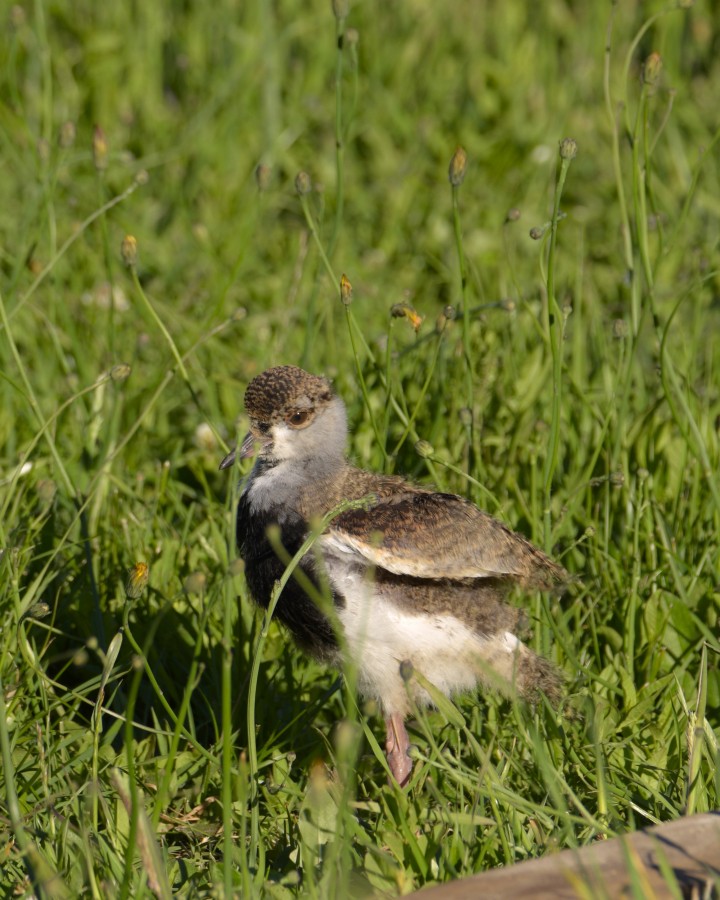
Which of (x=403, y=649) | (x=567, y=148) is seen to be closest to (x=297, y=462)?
(x=403, y=649)

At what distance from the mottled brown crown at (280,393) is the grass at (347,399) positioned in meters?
0.17

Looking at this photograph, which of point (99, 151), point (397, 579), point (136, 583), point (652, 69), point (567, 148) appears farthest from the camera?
point (99, 151)

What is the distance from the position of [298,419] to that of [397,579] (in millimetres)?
679

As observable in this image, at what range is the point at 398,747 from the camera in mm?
3809

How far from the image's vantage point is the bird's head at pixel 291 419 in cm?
402

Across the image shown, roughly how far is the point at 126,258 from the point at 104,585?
1.15 m

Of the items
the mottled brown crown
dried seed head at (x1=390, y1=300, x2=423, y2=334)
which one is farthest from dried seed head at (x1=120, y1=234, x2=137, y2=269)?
dried seed head at (x1=390, y1=300, x2=423, y2=334)

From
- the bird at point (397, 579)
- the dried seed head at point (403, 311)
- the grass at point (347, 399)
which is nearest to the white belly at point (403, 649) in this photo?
the bird at point (397, 579)

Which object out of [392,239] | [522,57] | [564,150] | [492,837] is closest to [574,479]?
[564,150]

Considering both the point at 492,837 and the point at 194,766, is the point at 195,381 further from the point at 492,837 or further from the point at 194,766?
the point at 492,837

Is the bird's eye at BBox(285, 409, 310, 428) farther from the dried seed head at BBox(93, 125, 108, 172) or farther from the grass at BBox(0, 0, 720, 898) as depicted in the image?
the dried seed head at BBox(93, 125, 108, 172)

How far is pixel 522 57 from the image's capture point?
7484 millimetres

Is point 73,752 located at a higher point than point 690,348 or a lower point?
lower

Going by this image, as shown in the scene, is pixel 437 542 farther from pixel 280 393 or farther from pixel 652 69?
pixel 652 69
